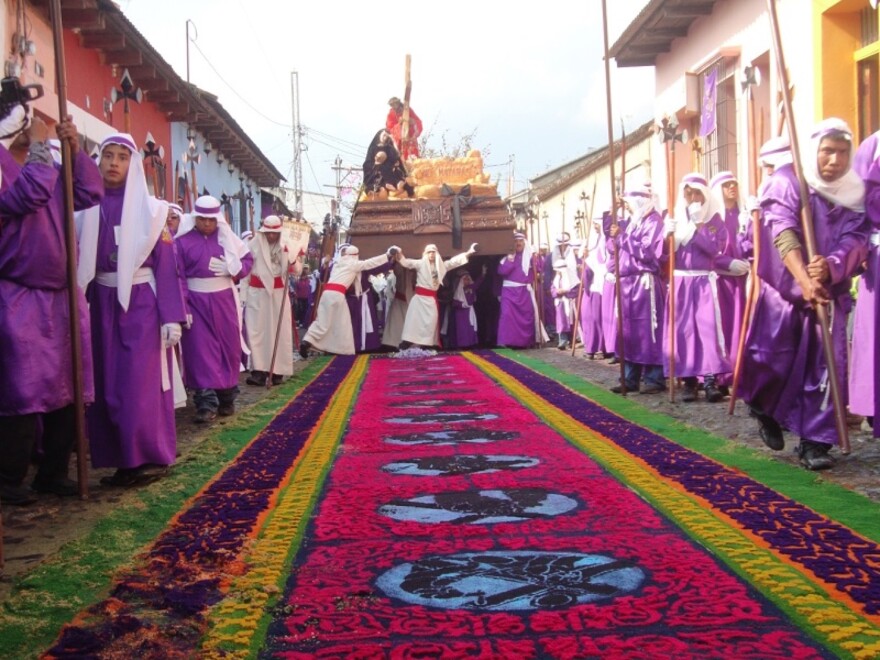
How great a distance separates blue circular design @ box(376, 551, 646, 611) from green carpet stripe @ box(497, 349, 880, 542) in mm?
1034

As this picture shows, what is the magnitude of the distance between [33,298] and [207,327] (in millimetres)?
3276

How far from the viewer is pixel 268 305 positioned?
11.0 meters

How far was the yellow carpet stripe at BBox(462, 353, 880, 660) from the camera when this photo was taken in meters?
2.56

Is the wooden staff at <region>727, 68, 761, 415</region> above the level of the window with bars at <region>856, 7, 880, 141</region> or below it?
below

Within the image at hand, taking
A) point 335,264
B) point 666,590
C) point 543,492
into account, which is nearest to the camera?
point 666,590

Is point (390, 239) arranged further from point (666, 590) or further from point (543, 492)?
point (666, 590)

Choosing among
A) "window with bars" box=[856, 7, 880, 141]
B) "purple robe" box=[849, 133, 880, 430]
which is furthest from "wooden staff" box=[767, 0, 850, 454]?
"window with bars" box=[856, 7, 880, 141]

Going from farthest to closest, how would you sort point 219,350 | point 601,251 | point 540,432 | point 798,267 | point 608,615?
1. point 601,251
2. point 219,350
3. point 540,432
4. point 798,267
5. point 608,615

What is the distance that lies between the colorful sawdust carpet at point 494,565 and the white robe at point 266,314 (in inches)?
208

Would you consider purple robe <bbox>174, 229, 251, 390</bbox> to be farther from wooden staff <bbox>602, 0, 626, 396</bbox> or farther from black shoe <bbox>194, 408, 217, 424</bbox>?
wooden staff <bbox>602, 0, 626, 396</bbox>

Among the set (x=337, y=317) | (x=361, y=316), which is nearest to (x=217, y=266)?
(x=337, y=317)

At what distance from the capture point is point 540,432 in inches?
241

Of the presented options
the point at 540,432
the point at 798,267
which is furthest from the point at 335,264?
the point at 798,267

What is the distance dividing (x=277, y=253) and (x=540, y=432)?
540cm
